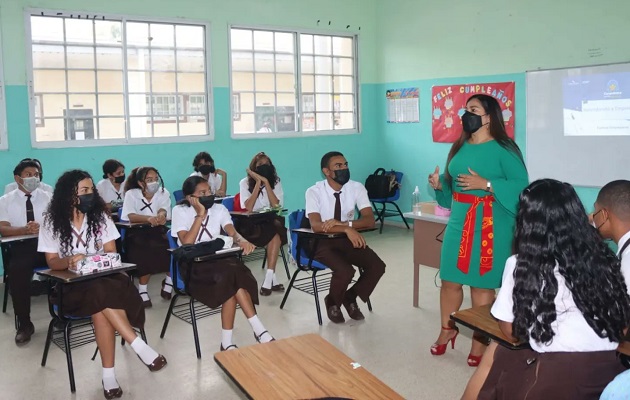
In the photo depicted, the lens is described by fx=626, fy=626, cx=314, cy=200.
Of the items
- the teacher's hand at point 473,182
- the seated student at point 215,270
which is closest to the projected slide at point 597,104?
the teacher's hand at point 473,182

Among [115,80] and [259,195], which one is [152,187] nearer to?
[259,195]

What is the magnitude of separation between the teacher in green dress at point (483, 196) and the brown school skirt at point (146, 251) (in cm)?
258

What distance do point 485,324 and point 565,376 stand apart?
1.37ft

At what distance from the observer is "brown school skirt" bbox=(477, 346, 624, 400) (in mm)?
2035

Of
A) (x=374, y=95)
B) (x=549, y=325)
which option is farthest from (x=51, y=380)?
(x=374, y=95)

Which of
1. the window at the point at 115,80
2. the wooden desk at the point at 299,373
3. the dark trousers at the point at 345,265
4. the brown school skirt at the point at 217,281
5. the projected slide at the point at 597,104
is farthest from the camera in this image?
the window at the point at 115,80

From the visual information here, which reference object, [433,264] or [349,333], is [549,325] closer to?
[349,333]

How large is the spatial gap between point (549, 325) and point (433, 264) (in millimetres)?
2787

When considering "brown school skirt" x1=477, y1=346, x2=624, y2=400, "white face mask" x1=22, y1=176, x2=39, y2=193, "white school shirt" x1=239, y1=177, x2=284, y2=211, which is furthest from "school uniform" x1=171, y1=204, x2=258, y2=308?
"brown school skirt" x1=477, y1=346, x2=624, y2=400

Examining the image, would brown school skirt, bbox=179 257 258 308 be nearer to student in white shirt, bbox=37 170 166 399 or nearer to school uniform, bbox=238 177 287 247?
student in white shirt, bbox=37 170 166 399

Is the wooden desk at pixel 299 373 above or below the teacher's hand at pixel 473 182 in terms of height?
below

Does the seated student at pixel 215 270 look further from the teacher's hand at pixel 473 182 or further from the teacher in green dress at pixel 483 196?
the teacher's hand at pixel 473 182

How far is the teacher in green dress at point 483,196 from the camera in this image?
3.38 m

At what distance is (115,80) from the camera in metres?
6.76
